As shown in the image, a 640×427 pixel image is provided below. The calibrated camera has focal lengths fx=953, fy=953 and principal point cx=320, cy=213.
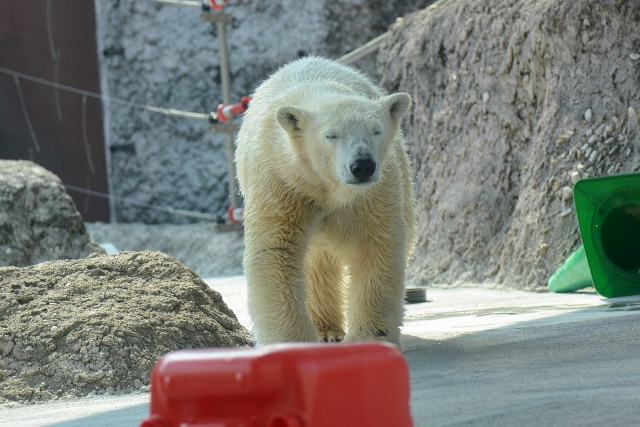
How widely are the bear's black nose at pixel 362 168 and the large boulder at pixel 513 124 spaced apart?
2703mm

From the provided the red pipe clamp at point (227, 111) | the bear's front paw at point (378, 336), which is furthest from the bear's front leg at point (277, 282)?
the red pipe clamp at point (227, 111)

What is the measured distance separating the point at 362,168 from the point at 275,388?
1868 mm

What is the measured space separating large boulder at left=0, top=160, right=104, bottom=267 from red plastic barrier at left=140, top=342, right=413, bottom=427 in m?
5.65

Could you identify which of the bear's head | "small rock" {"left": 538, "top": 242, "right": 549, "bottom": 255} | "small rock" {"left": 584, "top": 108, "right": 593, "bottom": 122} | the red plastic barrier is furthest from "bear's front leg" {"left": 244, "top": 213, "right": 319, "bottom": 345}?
"small rock" {"left": 584, "top": 108, "right": 593, "bottom": 122}

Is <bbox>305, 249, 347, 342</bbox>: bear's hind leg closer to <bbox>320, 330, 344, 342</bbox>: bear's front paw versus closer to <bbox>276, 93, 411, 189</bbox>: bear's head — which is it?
<bbox>320, 330, 344, 342</bbox>: bear's front paw

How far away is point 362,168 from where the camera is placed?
12.1 ft

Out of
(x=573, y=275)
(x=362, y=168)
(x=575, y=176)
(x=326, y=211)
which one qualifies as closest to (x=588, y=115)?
(x=575, y=176)

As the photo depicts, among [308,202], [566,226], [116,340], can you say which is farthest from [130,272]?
[566,226]

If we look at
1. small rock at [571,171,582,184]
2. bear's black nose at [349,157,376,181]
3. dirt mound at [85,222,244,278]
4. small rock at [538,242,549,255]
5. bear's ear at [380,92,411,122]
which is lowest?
dirt mound at [85,222,244,278]

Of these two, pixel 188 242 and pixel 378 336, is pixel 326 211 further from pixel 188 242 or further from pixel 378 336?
pixel 188 242

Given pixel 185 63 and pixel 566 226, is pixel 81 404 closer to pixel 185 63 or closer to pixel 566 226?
pixel 566 226

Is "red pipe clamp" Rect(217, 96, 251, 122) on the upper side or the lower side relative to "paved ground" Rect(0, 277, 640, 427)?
upper

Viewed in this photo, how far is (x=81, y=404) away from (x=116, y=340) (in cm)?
41

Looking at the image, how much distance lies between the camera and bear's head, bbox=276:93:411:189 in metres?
3.72
